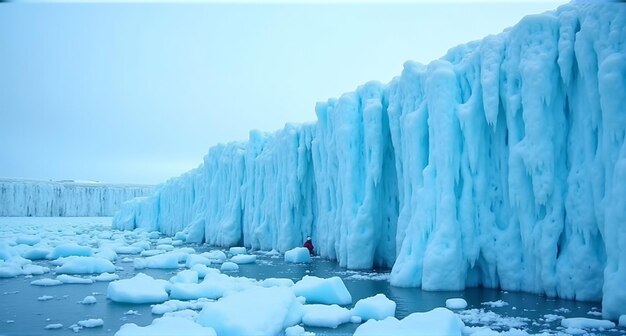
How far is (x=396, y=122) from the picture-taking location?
39.6 feet

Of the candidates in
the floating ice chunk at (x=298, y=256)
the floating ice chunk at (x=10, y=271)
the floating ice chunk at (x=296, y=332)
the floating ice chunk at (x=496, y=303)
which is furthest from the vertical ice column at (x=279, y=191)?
the floating ice chunk at (x=296, y=332)

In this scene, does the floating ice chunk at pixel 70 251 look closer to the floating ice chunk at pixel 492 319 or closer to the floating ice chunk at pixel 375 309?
the floating ice chunk at pixel 375 309

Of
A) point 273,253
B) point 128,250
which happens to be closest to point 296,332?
point 273,253

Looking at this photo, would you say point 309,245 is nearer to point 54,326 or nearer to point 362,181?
point 362,181

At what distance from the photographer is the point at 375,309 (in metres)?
6.70

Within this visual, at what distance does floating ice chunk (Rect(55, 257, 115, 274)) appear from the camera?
1139 cm

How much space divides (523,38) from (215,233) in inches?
669

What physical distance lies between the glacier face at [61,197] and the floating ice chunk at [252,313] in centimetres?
4508

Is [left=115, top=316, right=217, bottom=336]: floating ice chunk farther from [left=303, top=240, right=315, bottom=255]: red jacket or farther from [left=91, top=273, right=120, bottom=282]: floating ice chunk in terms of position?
[left=303, top=240, right=315, bottom=255]: red jacket

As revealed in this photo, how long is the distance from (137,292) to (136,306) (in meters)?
0.25

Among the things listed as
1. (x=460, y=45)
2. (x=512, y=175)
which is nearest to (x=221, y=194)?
(x=460, y=45)

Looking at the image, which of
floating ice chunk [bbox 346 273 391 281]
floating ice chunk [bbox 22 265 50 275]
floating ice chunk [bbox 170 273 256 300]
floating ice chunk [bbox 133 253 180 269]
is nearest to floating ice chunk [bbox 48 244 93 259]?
floating ice chunk [bbox 133 253 180 269]

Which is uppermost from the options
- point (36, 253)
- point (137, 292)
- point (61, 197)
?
point (61, 197)

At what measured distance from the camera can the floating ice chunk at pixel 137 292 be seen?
787 centimetres
